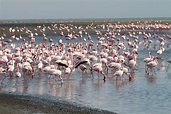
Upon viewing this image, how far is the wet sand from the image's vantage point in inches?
457

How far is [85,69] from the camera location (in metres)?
19.5

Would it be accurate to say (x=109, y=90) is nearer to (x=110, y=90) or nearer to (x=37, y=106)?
(x=110, y=90)

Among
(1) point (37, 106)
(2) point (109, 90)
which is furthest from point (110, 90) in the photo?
(1) point (37, 106)

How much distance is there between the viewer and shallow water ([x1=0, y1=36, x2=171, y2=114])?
507 inches

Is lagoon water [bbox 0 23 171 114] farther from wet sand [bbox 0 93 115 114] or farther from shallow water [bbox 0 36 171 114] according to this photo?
wet sand [bbox 0 93 115 114]

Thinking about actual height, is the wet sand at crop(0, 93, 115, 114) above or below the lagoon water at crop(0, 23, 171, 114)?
above

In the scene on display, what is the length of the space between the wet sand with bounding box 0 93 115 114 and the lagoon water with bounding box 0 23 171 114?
702mm

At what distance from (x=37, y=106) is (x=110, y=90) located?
3.94m

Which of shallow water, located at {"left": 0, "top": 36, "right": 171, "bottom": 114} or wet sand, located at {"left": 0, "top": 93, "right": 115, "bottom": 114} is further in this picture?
shallow water, located at {"left": 0, "top": 36, "right": 171, "bottom": 114}

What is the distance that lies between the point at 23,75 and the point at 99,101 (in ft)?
22.0

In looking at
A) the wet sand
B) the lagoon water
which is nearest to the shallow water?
the lagoon water

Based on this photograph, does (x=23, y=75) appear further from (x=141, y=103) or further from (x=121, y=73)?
(x=141, y=103)

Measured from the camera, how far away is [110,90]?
1562 centimetres

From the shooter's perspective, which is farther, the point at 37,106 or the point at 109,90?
the point at 109,90
